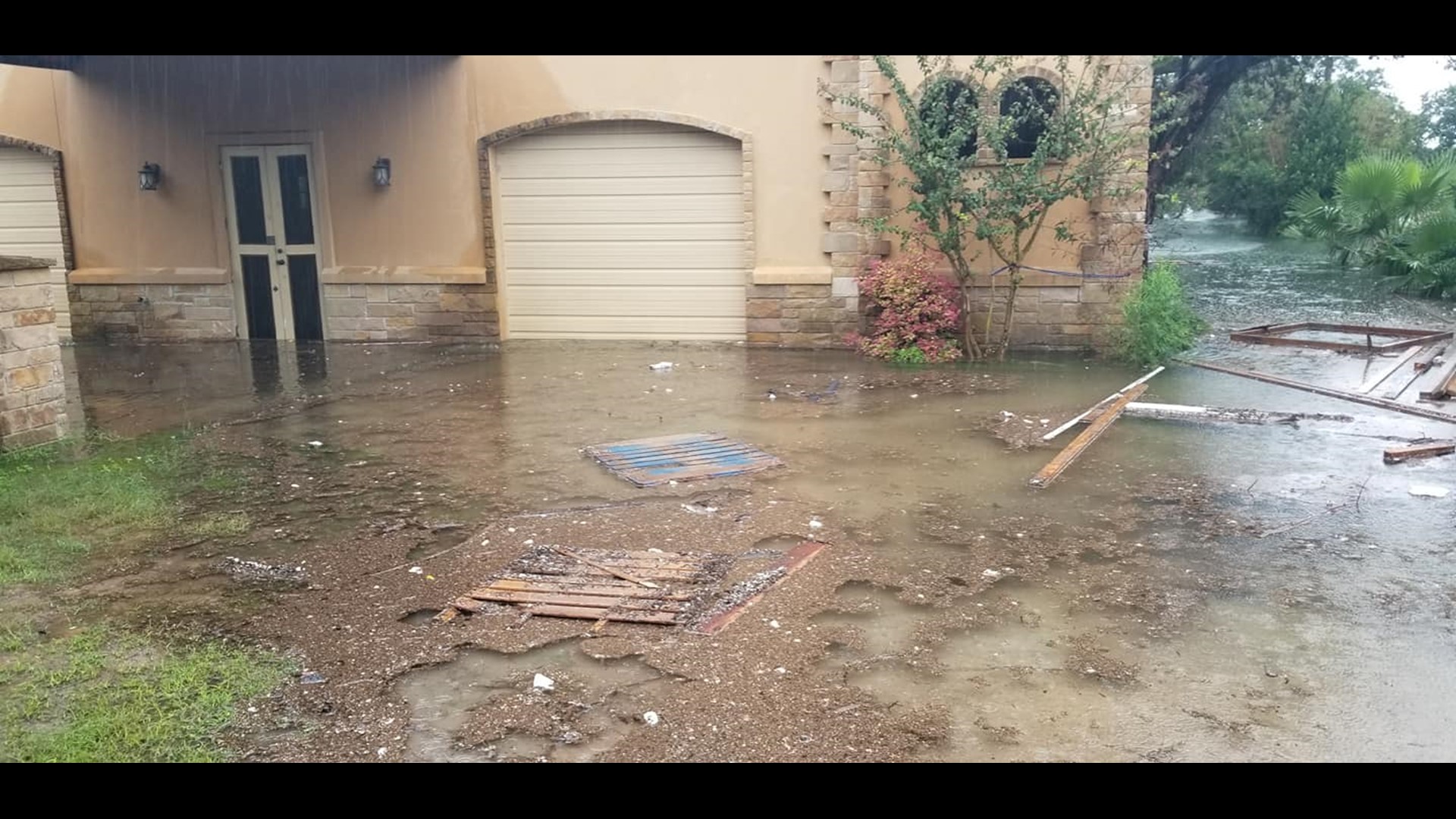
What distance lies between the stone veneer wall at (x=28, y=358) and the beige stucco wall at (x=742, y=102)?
5.43 metres

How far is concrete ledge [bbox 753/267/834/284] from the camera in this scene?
37.8 feet

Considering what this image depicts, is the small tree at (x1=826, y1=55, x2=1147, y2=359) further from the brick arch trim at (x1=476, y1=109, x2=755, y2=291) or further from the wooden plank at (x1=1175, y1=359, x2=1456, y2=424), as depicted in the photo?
the wooden plank at (x1=1175, y1=359, x2=1456, y2=424)

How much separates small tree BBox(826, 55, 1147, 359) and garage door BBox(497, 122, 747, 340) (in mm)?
1810

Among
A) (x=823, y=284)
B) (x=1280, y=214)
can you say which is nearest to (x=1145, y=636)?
(x=823, y=284)

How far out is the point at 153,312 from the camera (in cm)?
1303

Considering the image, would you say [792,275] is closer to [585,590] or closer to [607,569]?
[607,569]

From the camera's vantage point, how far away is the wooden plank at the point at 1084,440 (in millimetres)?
6461

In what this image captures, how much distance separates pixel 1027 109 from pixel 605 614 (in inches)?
327

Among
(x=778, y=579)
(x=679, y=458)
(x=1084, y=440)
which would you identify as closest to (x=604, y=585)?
(x=778, y=579)

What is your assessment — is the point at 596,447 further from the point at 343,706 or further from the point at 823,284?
the point at 823,284

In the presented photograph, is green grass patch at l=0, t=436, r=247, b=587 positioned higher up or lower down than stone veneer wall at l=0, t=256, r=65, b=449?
lower down

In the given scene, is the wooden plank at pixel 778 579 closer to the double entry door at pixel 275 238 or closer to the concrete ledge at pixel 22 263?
the concrete ledge at pixel 22 263

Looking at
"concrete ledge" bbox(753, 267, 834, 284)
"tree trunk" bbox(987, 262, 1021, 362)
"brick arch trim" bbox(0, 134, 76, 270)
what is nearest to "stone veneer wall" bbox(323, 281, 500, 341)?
"concrete ledge" bbox(753, 267, 834, 284)
